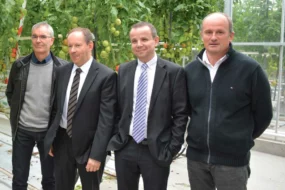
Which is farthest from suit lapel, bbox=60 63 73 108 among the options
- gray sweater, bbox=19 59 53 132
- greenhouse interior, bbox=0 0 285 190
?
greenhouse interior, bbox=0 0 285 190

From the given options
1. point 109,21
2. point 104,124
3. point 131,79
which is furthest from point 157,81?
point 109,21

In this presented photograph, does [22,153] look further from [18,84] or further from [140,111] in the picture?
[140,111]

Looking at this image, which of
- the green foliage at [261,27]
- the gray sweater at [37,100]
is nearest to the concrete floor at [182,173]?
the gray sweater at [37,100]

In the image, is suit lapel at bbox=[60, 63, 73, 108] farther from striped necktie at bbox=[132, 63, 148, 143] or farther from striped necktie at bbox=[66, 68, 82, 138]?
striped necktie at bbox=[132, 63, 148, 143]

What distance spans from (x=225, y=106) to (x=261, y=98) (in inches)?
7.8

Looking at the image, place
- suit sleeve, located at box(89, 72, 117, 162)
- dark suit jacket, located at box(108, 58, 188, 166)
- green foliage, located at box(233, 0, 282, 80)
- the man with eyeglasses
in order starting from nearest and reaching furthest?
dark suit jacket, located at box(108, 58, 188, 166) → suit sleeve, located at box(89, 72, 117, 162) → the man with eyeglasses → green foliage, located at box(233, 0, 282, 80)

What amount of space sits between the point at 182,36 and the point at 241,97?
2034mm

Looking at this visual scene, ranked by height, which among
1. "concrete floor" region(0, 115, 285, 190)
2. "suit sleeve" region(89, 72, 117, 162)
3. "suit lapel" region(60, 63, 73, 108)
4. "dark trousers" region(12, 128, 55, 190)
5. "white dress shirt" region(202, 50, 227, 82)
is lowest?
"concrete floor" region(0, 115, 285, 190)

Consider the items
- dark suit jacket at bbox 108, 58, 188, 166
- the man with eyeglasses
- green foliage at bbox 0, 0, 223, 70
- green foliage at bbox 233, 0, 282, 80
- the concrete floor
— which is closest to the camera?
dark suit jacket at bbox 108, 58, 188, 166

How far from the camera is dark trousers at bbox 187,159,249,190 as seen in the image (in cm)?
186

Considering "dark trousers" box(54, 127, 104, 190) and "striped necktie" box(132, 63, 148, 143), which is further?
"dark trousers" box(54, 127, 104, 190)

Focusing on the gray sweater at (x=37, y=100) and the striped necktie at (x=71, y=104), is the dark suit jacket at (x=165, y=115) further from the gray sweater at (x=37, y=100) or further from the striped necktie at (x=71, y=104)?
the gray sweater at (x=37, y=100)

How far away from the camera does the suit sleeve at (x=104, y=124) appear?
6.97ft

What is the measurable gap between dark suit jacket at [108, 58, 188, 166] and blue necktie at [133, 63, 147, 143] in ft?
0.13
